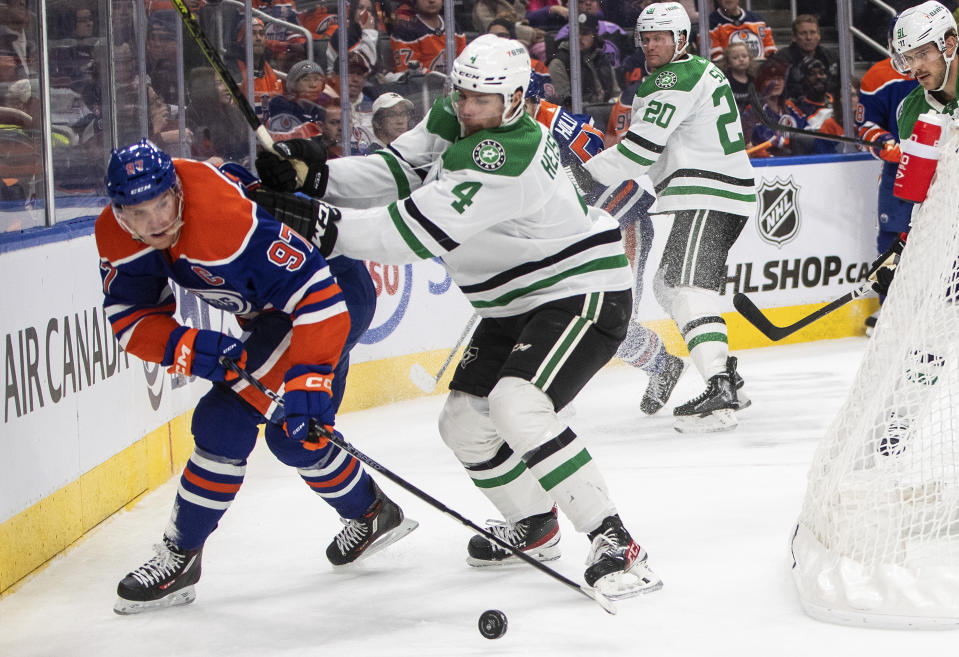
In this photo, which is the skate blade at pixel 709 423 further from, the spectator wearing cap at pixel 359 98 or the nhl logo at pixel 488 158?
the nhl logo at pixel 488 158

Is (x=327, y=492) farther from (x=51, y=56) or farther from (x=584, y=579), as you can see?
(x=51, y=56)

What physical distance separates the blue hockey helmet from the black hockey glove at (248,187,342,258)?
0.75 feet

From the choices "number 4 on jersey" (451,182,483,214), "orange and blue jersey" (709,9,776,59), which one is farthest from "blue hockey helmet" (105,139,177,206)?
"orange and blue jersey" (709,9,776,59)

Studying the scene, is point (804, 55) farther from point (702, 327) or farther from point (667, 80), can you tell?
point (702, 327)

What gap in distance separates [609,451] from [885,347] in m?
1.37

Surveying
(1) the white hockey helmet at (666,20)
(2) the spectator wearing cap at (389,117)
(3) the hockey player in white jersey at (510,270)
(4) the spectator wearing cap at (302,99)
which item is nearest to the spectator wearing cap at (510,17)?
(2) the spectator wearing cap at (389,117)

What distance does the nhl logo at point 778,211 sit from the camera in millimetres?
5566

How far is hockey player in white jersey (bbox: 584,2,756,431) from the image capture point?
4.05 metres

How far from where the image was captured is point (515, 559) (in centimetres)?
269

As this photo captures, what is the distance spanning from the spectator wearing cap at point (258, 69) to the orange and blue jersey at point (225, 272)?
248cm

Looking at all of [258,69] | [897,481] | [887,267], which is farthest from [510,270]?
[258,69]

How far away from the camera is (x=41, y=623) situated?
2.44 m

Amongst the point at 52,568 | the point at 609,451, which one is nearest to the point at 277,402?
the point at 52,568

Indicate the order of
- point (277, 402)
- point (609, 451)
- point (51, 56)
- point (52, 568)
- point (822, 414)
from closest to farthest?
1. point (277, 402)
2. point (52, 568)
3. point (51, 56)
4. point (609, 451)
5. point (822, 414)
